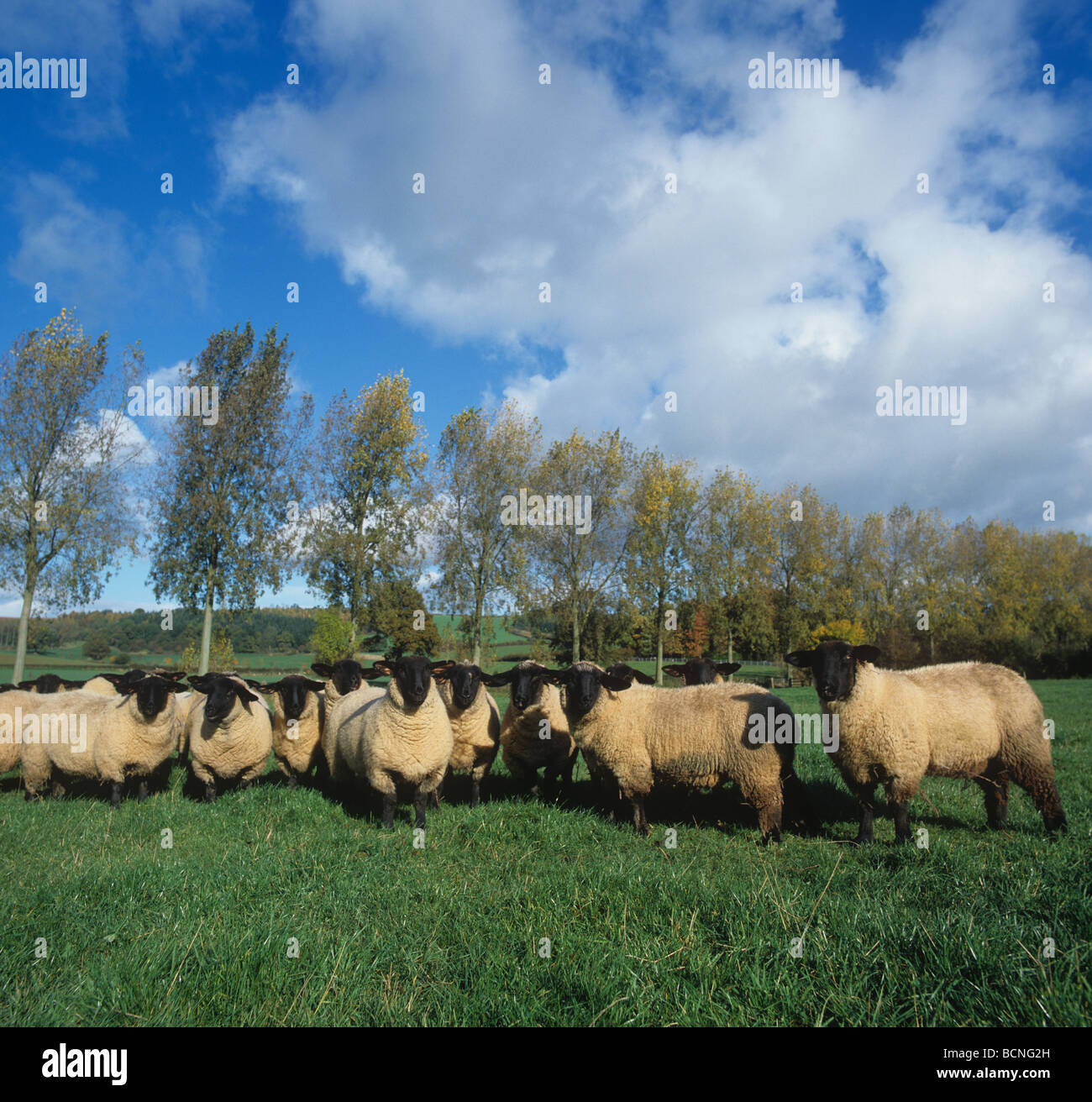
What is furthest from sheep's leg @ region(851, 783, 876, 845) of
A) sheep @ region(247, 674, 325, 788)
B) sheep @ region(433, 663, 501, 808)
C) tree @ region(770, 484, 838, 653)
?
tree @ region(770, 484, 838, 653)

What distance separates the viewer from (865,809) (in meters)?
6.45

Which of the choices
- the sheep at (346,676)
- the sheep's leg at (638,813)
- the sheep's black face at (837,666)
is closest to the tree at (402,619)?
the sheep at (346,676)

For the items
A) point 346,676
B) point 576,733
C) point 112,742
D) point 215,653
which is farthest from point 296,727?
point 215,653

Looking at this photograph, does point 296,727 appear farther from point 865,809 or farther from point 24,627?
point 24,627

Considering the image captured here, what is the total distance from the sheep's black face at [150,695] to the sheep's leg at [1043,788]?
10.8 metres

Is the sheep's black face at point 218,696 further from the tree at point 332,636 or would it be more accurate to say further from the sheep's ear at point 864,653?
the tree at point 332,636

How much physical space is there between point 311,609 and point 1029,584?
53283 millimetres

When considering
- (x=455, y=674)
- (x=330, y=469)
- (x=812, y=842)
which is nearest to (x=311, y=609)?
(x=330, y=469)

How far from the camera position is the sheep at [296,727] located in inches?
371

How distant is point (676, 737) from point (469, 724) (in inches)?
122

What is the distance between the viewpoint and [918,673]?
7371 millimetres

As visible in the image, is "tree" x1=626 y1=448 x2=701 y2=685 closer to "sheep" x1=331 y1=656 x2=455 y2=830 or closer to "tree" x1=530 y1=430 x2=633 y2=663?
"tree" x1=530 y1=430 x2=633 y2=663

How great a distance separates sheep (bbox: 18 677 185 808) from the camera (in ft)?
28.6

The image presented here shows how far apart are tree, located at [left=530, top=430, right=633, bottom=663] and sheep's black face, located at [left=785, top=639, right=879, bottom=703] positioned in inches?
1077
